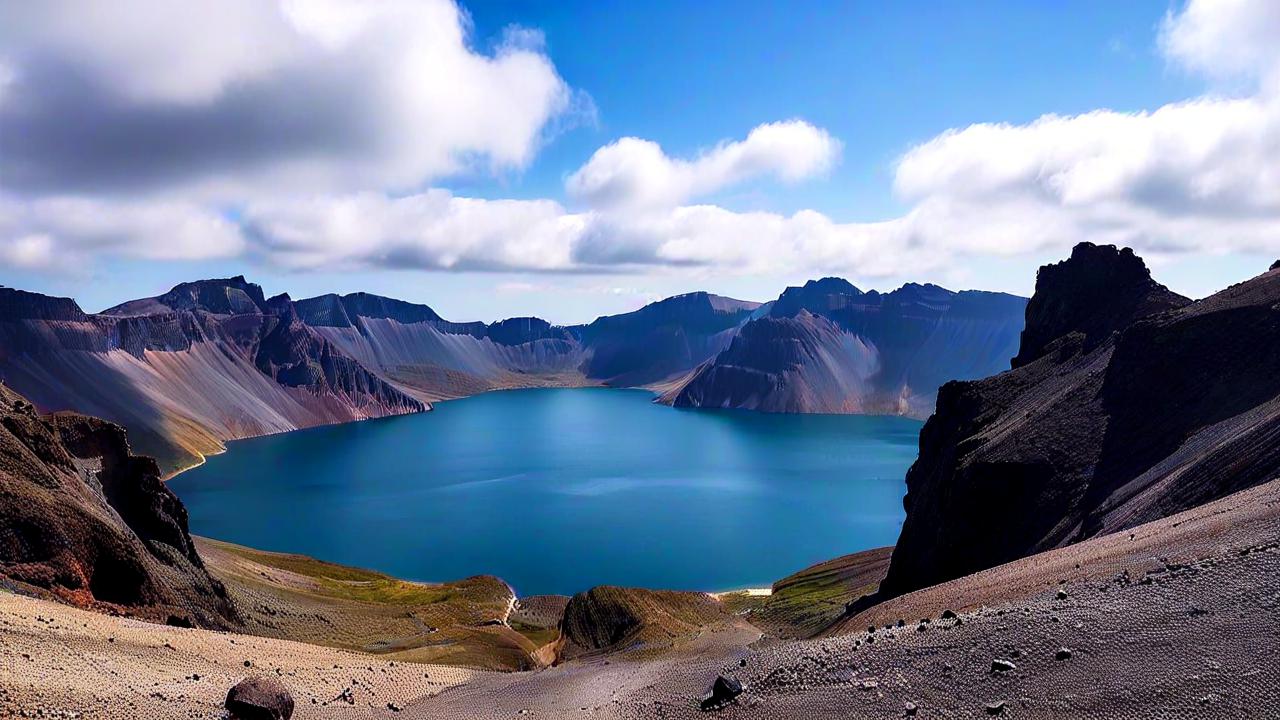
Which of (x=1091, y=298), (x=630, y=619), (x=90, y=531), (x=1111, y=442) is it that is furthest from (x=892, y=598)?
(x=1091, y=298)

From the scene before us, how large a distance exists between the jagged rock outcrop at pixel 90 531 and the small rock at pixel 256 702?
20363mm

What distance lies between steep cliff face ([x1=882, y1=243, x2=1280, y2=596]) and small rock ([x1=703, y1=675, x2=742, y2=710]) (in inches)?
1007

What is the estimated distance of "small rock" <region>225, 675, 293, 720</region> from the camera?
880 inches

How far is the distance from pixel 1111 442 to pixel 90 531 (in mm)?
58431

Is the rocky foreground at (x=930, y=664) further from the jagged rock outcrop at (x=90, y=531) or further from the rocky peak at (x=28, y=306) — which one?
the rocky peak at (x=28, y=306)

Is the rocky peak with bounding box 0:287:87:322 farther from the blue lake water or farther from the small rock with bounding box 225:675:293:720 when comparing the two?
the small rock with bounding box 225:675:293:720

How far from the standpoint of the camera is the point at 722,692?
78.4ft

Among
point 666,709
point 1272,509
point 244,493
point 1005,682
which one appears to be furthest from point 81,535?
point 244,493

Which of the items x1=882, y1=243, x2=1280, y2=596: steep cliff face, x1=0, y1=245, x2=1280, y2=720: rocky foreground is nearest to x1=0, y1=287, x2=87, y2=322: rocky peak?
x1=0, y1=245, x2=1280, y2=720: rocky foreground

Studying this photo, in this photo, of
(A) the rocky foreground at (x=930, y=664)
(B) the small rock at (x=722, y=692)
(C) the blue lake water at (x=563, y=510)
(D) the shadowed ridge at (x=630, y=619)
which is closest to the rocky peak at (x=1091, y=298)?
(C) the blue lake water at (x=563, y=510)

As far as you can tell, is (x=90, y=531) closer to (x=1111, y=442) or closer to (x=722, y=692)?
(x=722, y=692)

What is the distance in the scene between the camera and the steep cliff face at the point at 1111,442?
133 ft

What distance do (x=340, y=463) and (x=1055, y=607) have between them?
547 feet

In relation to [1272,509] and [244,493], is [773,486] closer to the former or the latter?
[244,493]
